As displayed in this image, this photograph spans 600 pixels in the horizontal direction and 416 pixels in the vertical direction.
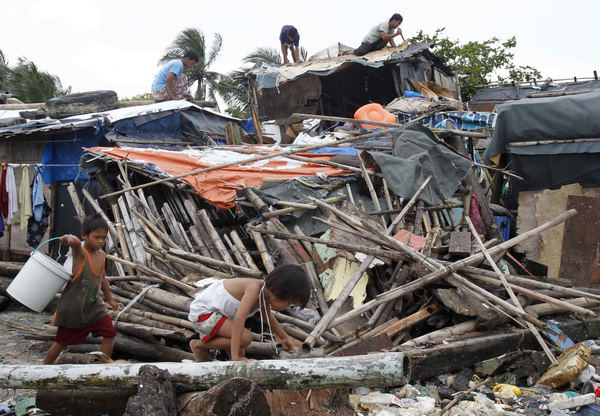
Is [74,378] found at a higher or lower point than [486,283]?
higher

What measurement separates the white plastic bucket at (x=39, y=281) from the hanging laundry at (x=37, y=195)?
5.30 meters

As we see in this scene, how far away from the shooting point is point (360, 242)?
5.94 m

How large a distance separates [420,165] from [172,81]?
739 cm

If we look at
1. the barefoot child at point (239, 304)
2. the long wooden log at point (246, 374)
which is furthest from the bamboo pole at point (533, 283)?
the long wooden log at point (246, 374)

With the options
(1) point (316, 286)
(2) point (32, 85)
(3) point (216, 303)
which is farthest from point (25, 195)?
(2) point (32, 85)

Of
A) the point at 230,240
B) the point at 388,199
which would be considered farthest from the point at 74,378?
the point at 388,199

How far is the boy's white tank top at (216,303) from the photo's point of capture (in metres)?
3.78

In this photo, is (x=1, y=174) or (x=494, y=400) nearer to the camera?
(x=494, y=400)

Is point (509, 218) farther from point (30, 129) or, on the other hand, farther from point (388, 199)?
point (30, 129)

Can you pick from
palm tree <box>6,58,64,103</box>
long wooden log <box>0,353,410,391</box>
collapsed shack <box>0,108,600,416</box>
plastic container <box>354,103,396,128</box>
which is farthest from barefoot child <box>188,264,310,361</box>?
palm tree <box>6,58,64,103</box>

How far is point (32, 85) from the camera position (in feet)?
67.7

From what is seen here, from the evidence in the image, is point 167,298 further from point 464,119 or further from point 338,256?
point 464,119

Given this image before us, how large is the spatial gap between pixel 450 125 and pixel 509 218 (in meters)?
3.55

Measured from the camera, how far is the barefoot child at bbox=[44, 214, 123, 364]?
447cm
